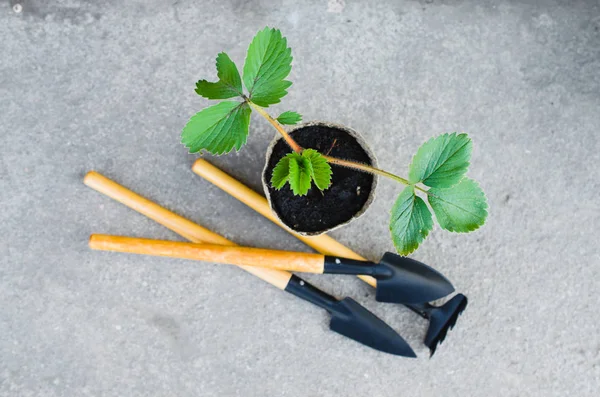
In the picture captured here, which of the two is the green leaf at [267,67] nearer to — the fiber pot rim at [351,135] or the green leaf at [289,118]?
the green leaf at [289,118]

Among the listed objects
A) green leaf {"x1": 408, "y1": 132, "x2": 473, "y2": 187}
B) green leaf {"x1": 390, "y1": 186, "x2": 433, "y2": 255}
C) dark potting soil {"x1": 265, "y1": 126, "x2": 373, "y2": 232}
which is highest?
green leaf {"x1": 408, "y1": 132, "x2": 473, "y2": 187}

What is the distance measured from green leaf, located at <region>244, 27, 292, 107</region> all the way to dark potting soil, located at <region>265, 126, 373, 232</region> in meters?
0.20

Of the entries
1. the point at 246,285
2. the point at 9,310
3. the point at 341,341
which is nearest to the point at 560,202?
the point at 341,341

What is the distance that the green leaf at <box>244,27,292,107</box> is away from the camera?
2.41 feet

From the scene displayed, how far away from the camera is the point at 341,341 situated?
1132 millimetres

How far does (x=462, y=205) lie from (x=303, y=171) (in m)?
0.22

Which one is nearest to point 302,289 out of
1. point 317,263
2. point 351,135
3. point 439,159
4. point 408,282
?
point 317,263

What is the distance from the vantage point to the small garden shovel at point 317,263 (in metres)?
1.04

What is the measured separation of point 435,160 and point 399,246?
5.1 inches

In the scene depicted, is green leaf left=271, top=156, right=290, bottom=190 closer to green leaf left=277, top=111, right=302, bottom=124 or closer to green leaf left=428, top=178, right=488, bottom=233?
green leaf left=277, top=111, right=302, bottom=124

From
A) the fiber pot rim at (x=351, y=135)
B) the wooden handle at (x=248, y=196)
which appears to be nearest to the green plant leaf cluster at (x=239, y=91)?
the fiber pot rim at (x=351, y=135)

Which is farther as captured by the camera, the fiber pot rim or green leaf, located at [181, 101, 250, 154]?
the fiber pot rim

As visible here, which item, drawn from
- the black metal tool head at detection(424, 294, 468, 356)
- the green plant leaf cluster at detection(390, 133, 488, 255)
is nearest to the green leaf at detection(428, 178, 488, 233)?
the green plant leaf cluster at detection(390, 133, 488, 255)

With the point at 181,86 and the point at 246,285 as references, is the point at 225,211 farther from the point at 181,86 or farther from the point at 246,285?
the point at 181,86
